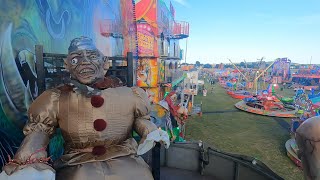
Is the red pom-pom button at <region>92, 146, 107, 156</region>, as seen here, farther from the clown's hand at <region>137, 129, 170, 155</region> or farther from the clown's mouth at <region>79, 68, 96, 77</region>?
the clown's mouth at <region>79, 68, 96, 77</region>

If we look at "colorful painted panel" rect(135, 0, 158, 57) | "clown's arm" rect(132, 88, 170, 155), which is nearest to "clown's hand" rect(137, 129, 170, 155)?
"clown's arm" rect(132, 88, 170, 155)

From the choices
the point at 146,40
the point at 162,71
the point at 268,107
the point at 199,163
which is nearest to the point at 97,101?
the point at 199,163

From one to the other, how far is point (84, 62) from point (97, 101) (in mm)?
414

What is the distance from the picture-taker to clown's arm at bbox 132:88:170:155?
2.10m

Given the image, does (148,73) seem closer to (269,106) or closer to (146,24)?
(146,24)

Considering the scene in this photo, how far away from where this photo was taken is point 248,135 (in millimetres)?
11797

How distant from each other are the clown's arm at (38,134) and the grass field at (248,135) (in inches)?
303

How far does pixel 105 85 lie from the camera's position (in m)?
2.30

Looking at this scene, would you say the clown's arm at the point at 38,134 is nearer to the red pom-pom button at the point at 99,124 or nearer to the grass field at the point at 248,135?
the red pom-pom button at the point at 99,124

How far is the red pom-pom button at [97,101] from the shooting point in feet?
6.88

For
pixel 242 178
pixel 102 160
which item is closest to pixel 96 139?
pixel 102 160

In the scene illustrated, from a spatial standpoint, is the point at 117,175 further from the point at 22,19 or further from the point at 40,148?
the point at 22,19

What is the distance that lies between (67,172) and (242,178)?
303 cm

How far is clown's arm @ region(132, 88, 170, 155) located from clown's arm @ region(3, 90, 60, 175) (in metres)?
0.75
